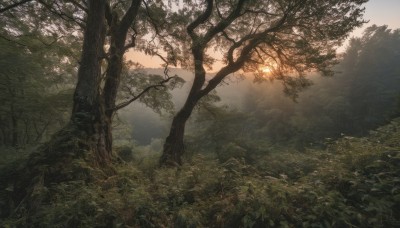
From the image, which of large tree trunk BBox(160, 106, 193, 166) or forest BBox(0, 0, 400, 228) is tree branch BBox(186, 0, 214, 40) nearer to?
forest BBox(0, 0, 400, 228)

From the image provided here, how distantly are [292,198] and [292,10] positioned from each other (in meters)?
8.48

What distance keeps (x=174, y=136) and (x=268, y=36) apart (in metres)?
6.48

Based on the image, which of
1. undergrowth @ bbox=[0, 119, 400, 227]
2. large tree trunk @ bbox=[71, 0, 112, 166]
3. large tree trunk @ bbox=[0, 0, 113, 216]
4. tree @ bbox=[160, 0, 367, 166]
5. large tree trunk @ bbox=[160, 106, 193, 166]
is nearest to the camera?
undergrowth @ bbox=[0, 119, 400, 227]

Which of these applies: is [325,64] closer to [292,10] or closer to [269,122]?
[292,10]

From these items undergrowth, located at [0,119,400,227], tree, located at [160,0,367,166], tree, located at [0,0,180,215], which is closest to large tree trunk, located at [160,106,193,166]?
tree, located at [160,0,367,166]

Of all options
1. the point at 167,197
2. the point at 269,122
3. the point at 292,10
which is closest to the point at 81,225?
the point at 167,197

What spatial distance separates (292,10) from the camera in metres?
10.6

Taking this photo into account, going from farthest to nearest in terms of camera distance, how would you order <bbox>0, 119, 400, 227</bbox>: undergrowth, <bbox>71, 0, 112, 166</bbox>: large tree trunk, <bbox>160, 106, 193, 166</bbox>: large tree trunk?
<bbox>160, 106, 193, 166</bbox>: large tree trunk → <bbox>71, 0, 112, 166</bbox>: large tree trunk → <bbox>0, 119, 400, 227</bbox>: undergrowth

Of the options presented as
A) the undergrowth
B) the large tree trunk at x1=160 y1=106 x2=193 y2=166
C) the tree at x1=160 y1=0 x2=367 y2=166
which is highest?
the tree at x1=160 y1=0 x2=367 y2=166

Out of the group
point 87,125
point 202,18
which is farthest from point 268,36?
point 87,125

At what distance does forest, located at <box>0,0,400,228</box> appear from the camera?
414 centimetres

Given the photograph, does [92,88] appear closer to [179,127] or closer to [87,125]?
[87,125]

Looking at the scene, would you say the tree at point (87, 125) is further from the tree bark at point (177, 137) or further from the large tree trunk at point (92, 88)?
the tree bark at point (177, 137)

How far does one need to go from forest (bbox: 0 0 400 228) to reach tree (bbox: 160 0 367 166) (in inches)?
2.3
